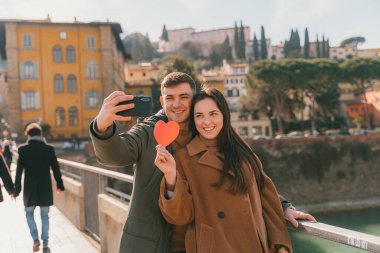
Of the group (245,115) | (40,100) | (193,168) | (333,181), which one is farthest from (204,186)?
(245,115)

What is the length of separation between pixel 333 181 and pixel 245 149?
120ft

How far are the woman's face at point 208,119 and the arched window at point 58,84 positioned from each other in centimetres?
4207

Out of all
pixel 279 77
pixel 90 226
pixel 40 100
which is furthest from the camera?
pixel 279 77

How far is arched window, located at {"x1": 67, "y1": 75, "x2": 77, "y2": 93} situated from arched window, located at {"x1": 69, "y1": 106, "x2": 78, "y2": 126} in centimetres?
157

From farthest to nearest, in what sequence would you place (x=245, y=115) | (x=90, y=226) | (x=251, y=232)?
(x=245, y=115), (x=90, y=226), (x=251, y=232)

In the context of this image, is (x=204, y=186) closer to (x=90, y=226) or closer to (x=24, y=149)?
(x=24, y=149)

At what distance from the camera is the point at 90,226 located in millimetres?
7348

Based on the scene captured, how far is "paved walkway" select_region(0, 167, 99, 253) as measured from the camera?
6574mm

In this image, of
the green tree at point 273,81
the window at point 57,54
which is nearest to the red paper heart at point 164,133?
the window at point 57,54

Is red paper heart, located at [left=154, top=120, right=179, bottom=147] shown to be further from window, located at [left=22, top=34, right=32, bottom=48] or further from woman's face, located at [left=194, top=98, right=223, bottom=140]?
window, located at [left=22, top=34, right=32, bottom=48]

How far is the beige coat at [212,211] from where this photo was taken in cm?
226

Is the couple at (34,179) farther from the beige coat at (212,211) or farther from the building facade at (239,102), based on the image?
the building facade at (239,102)

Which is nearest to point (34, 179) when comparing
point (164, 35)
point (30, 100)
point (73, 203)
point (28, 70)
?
point (73, 203)

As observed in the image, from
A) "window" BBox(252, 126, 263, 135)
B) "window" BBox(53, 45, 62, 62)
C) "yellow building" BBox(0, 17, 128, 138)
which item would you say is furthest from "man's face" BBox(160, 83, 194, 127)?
"window" BBox(252, 126, 263, 135)
